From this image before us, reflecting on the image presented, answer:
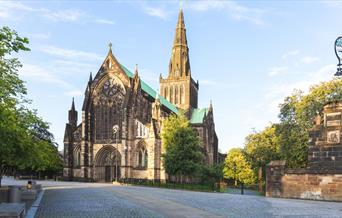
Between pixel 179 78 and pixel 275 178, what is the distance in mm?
73009

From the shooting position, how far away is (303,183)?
20047mm

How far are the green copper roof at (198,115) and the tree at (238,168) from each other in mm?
17035

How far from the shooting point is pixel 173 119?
193 ft

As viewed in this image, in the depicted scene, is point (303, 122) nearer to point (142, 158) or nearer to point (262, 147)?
point (262, 147)

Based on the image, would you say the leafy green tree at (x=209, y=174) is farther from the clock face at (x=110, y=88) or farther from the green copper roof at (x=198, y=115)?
the green copper roof at (x=198, y=115)

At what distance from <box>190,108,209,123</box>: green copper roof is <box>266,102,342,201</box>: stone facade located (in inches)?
2645

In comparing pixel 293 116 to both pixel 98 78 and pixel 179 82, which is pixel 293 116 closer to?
pixel 98 78

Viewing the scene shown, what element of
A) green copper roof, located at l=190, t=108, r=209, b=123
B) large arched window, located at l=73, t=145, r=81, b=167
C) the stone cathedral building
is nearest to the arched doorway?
the stone cathedral building

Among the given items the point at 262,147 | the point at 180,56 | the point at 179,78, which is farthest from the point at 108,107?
the point at 180,56

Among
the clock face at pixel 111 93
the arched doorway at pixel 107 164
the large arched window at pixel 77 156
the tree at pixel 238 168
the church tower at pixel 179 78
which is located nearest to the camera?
the arched doorway at pixel 107 164

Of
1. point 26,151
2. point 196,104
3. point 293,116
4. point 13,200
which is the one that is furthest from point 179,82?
point 13,200

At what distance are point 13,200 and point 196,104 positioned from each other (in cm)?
8376

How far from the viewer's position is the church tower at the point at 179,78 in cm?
9325

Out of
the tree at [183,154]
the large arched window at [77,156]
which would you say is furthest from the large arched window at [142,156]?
the large arched window at [77,156]
